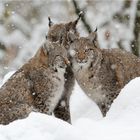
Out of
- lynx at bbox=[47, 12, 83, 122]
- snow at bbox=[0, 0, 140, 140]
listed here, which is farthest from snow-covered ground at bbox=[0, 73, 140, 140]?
lynx at bbox=[47, 12, 83, 122]

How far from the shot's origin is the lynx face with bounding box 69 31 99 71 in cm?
909

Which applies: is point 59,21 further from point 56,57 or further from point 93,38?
point 56,57

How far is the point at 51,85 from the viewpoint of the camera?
9.05 metres

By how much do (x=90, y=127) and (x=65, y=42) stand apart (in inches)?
99.5

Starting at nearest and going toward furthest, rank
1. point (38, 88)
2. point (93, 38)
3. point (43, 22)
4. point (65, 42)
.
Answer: point (38, 88)
point (65, 42)
point (93, 38)
point (43, 22)

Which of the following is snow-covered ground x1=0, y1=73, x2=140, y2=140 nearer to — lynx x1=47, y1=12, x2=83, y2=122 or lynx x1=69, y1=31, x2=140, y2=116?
lynx x1=69, y1=31, x2=140, y2=116

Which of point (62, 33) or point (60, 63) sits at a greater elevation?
point (62, 33)

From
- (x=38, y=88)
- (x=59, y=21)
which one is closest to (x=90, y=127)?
(x=38, y=88)

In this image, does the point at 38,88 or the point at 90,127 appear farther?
the point at 38,88

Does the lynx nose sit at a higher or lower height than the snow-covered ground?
lower

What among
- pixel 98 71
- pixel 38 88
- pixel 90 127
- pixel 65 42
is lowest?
pixel 98 71

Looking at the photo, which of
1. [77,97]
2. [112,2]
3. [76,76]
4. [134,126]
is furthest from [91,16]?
[134,126]

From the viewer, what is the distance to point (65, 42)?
9141 millimetres

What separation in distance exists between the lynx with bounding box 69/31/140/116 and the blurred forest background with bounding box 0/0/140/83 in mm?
7195
